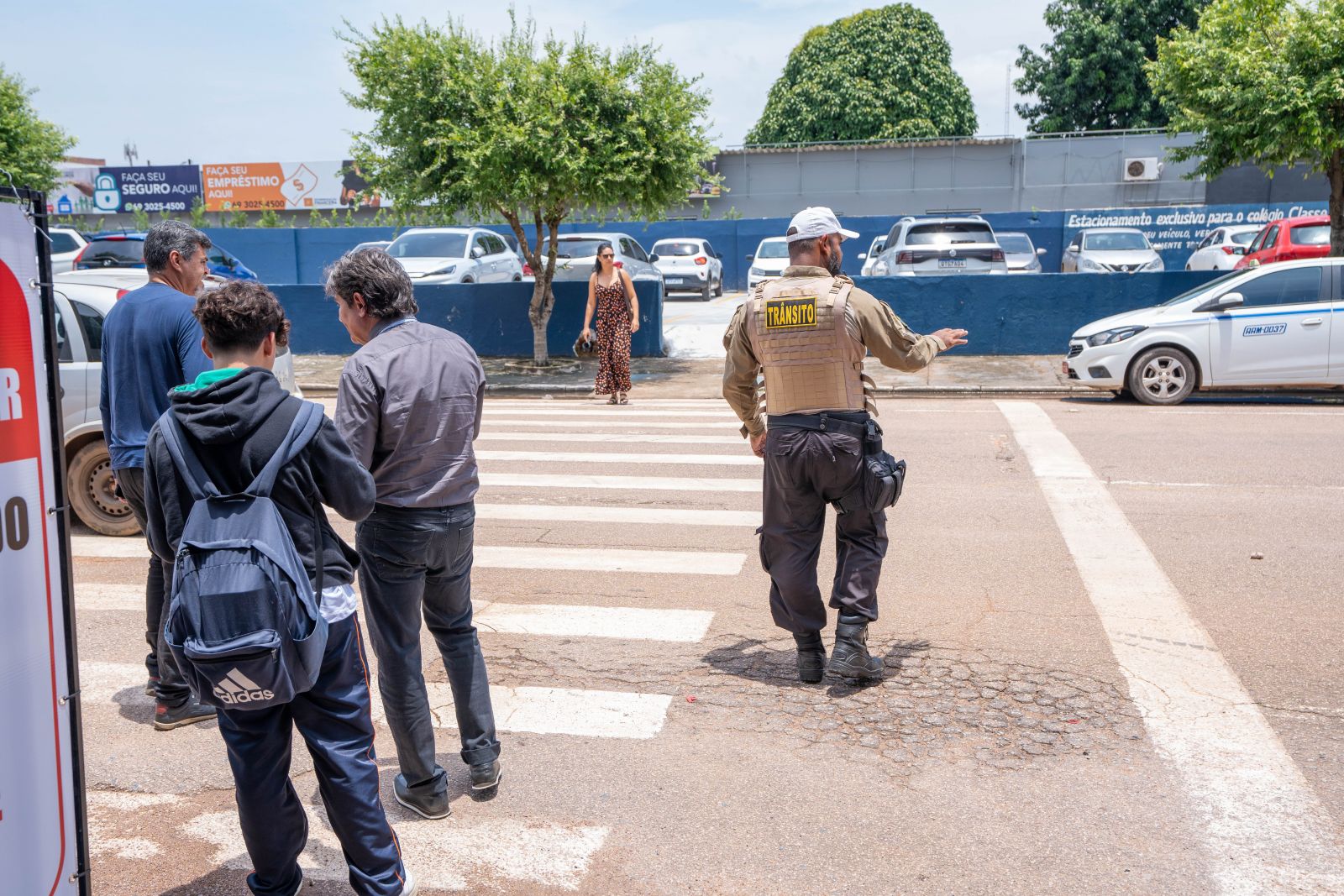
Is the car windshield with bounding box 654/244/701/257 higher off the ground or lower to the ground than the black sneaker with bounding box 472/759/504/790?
higher

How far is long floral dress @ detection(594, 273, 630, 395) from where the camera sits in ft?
47.3

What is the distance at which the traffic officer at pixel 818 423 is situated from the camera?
193 inches

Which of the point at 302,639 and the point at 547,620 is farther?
the point at 547,620

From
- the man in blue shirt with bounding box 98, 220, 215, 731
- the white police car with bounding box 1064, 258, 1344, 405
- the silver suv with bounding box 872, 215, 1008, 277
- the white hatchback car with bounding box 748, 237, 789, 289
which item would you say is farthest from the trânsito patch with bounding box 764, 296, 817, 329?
the white hatchback car with bounding box 748, 237, 789, 289

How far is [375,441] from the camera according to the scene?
369cm

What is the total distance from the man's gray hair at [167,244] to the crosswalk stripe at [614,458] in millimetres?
5808

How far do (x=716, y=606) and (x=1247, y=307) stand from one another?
381 inches

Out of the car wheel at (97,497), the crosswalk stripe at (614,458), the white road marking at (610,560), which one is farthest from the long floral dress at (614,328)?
the car wheel at (97,497)

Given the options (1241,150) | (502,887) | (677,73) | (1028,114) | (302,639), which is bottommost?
(502,887)

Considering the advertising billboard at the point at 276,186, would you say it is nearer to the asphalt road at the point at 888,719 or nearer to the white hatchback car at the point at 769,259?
the white hatchback car at the point at 769,259

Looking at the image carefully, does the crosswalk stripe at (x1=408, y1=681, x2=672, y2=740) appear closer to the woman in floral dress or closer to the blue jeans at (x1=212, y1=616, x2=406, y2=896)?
the blue jeans at (x1=212, y1=616, x2=406, y2=896)

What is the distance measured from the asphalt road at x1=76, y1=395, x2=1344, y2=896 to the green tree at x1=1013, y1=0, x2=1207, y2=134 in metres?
39.8

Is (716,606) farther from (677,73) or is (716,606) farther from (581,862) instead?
(677,73)

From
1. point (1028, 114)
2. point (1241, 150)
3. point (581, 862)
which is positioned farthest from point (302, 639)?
point (1028, 114)
